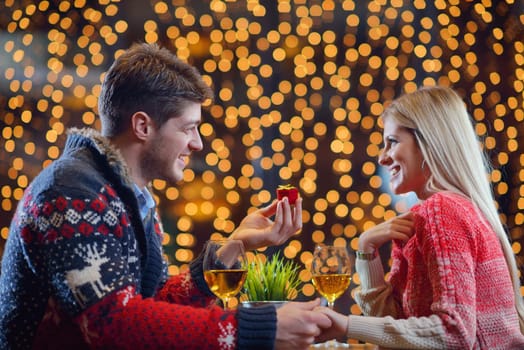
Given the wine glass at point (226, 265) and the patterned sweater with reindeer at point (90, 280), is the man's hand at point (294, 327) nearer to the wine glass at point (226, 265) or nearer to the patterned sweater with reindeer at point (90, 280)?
the patterned sweater with reindeer at point (90, 280)

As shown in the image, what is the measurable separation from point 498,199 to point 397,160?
1.57 meters

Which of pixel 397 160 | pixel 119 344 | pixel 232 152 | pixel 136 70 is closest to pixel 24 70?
pixel 232 152

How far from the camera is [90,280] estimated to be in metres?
1.02

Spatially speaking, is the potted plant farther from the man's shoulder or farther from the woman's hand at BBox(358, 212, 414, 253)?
the man's shoulder

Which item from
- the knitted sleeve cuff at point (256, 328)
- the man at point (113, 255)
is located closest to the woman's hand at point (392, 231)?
the man at point (113, 255)

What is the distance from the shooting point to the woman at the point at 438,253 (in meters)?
1.28

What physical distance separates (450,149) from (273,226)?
45cm

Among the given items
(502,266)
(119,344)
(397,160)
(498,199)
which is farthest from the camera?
(498,199)

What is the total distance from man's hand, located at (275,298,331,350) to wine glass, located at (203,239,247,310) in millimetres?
189

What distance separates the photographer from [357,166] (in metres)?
3.05

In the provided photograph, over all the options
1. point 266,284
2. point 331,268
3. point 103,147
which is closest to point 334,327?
point 331,268

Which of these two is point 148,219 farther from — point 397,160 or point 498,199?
point 498,199

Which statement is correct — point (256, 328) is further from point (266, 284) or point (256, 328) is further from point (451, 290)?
point (266, 284)

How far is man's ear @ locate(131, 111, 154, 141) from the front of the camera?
1.41 meters
